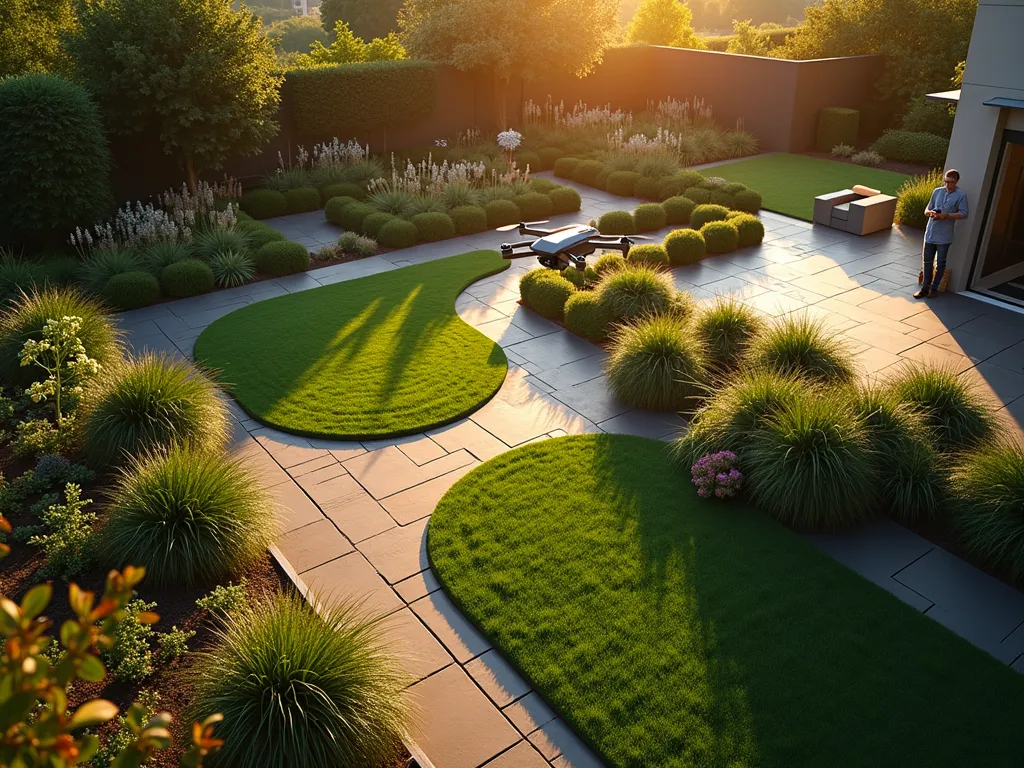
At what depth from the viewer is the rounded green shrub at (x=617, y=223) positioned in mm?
13352

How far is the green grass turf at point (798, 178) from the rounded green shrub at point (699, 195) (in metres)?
1.41

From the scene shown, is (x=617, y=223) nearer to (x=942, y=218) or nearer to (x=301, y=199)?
(x=942, y=218)

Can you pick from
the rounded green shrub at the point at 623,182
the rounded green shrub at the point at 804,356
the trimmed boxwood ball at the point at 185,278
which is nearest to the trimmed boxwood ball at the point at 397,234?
the trimmed boxwood ball at the point at 185,278

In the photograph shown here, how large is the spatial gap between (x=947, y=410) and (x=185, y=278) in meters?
9.32

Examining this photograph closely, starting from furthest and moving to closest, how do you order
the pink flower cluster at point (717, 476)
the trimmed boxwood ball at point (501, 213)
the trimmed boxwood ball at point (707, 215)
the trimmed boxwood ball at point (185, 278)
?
the trimmed boxwood ball at point (501, 213)
the trimmed boxwood ball at point (707, 215)
the trimmed boxwood ball at point (185, 278)
the pink flower cluster at point (717, 476)

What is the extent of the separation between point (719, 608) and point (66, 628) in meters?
4.63

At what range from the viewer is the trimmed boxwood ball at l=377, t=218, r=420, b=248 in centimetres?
1307

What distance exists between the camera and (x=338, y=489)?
7.01 metres

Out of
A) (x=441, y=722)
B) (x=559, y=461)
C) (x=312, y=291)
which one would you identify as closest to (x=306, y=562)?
(x=441, y=722)

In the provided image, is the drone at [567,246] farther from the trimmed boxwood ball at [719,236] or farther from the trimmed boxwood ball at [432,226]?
the trimmed boxwood ball at [432,226]

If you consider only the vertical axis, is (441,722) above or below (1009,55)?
below

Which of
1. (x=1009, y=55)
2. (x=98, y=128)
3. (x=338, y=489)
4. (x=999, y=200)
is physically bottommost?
(x=338, y=489)

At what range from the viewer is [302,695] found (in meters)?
4.29

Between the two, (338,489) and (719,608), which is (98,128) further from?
(719,608)
